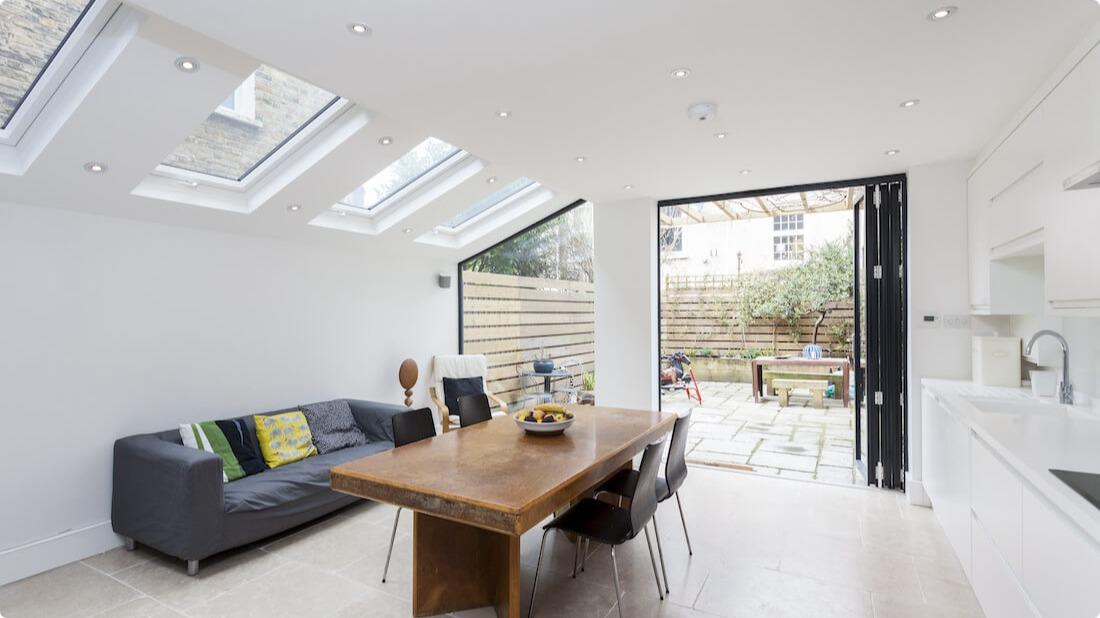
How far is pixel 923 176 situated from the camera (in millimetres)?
3865

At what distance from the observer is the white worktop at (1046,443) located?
4.55 feet

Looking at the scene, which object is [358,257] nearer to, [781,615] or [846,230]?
[781,615]

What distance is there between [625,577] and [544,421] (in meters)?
0.90

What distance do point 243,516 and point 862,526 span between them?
3740 millimetres

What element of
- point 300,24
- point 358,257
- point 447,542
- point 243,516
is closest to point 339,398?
point 358,257

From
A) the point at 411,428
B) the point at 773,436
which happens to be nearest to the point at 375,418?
the point at 411,428

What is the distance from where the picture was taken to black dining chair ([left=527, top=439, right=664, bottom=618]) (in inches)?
91.5

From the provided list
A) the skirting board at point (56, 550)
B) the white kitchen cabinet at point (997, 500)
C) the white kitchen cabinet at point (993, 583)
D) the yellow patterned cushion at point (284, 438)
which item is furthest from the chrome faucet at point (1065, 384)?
the skirting board at point (56, 550)

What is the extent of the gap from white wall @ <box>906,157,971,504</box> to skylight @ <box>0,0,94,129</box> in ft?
16.1

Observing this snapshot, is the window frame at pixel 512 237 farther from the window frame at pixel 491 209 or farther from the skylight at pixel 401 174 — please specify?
the skylight at pixel 401 174

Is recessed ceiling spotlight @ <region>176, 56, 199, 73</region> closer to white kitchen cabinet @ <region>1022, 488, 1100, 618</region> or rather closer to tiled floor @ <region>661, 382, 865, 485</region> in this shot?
white kitchen cabinet @ <region>1022, 488, 1100, 618</region>

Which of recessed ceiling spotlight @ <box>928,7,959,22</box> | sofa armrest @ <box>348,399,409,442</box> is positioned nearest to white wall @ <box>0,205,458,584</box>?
sofa armrest @ <box>348,399,409,442</box>

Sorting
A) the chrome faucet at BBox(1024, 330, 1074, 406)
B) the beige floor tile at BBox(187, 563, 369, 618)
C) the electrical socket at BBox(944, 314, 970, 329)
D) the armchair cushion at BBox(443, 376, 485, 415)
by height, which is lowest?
the beige floor tile at BBox(187, 563, 369, 618)

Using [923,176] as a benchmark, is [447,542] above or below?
below
